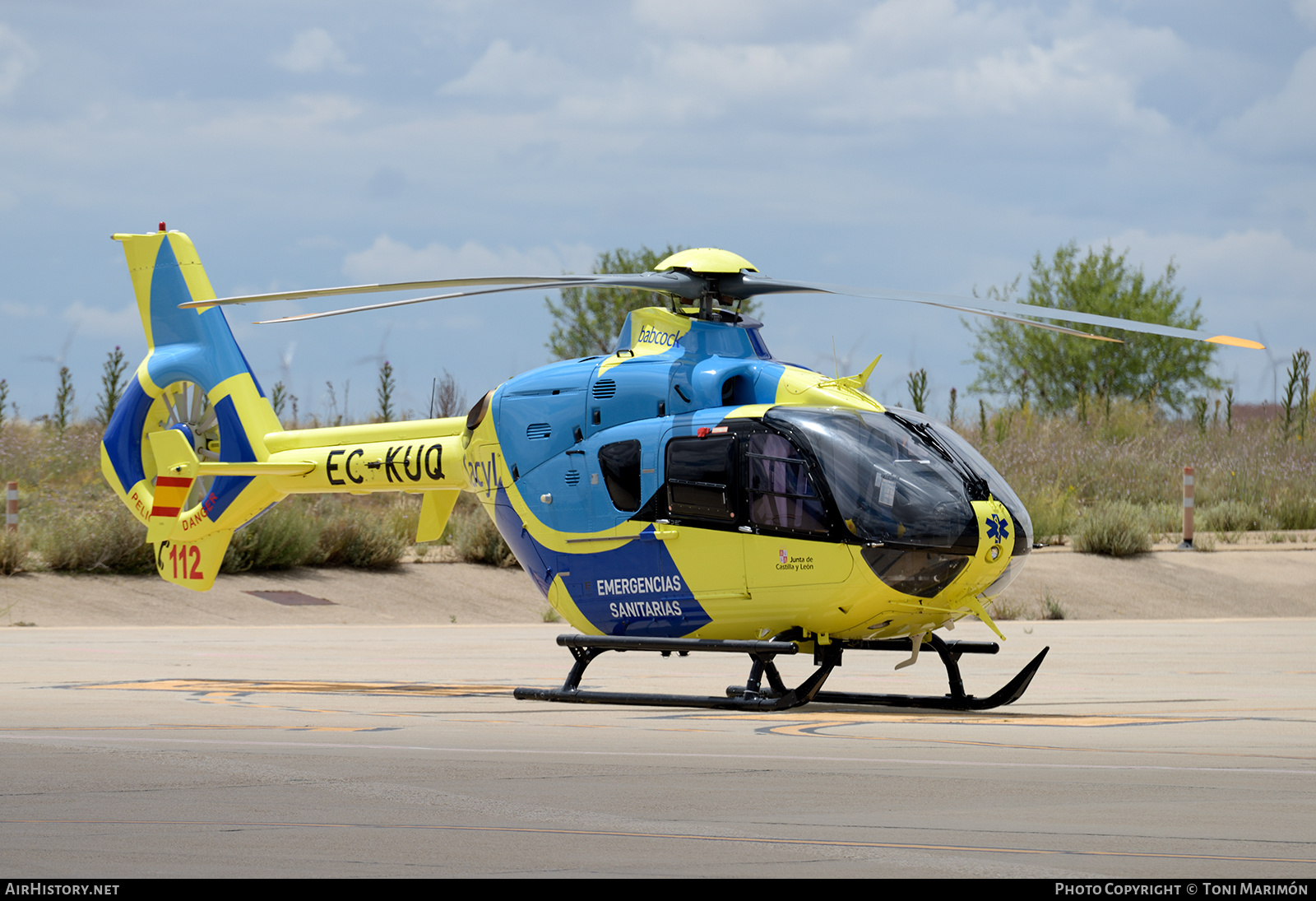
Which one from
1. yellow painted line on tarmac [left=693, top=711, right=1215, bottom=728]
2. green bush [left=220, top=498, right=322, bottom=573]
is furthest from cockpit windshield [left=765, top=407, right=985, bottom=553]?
green bush [left=220, top=498, right=322, bottom=573]

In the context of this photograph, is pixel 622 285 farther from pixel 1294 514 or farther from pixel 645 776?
pixel 1294 514

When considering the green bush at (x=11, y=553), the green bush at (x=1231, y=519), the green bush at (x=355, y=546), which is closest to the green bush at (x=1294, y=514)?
the green bush at (x=1231, y=519)

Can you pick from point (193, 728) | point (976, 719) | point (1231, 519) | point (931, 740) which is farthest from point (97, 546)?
point (1231, 519)

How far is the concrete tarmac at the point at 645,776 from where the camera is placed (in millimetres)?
5402

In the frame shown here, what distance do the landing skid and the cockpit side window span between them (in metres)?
0.90

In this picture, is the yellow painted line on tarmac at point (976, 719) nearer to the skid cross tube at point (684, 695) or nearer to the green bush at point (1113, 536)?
the skid cross tube at point (684, 695)

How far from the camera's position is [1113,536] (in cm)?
2402

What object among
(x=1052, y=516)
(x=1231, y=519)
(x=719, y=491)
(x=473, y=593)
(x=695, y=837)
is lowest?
(x=473, y=593)

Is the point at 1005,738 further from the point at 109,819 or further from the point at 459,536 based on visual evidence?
the point at 459,536

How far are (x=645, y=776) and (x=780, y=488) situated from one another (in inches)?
150

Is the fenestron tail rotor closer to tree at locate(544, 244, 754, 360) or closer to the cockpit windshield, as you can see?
the cockpit windshield

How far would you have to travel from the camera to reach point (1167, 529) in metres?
26.9
